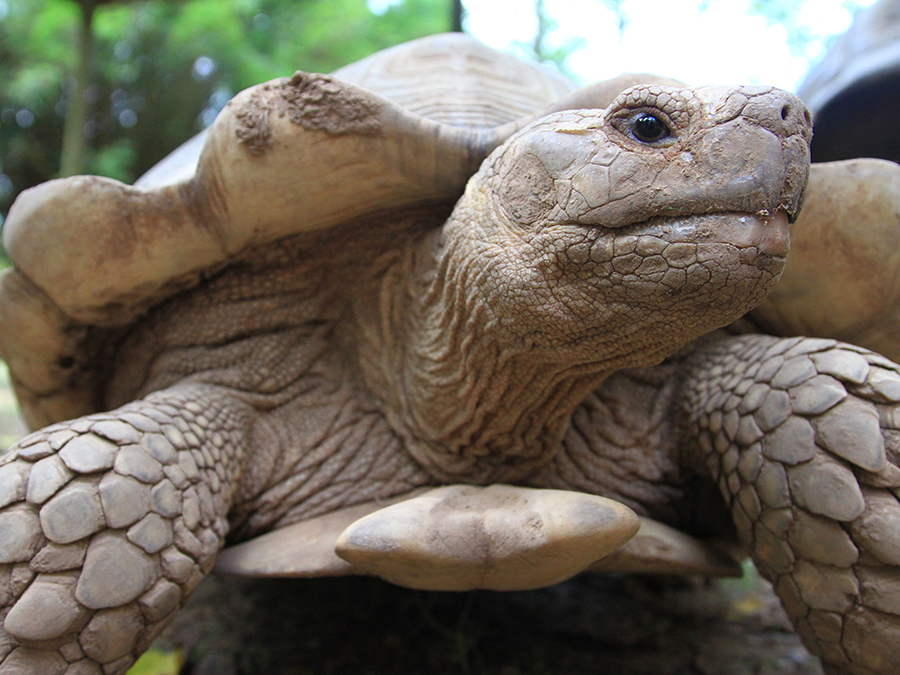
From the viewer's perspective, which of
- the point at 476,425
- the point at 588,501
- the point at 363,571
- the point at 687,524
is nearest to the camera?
the point at 588,501

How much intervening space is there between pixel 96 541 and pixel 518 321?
0.96m

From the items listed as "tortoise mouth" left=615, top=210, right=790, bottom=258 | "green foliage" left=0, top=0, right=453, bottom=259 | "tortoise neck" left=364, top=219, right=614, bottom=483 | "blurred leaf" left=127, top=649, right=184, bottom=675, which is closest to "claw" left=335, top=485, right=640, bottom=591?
"tortoise neck" left=364, top=219, right=614, bottom=483

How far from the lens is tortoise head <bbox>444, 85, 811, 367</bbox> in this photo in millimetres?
993

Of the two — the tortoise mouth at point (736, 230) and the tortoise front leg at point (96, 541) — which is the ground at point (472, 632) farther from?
the tortoise mouth at point (736, 230)

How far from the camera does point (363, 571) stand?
4.84 ft

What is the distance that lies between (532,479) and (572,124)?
98 centimetres

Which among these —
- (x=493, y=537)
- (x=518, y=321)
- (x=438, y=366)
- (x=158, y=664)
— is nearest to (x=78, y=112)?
(x=158, y=664)

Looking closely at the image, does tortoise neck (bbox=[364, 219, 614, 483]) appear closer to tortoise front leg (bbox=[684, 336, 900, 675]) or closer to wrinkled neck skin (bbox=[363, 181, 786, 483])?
wrinkled neck skin (bbox=[363, 181, 786, 483])

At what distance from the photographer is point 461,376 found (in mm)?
1556

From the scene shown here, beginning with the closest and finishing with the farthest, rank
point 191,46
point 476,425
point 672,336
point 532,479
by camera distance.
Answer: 1. point 672,336
2. point 476,425
3. point 532,479
4. point 191,46

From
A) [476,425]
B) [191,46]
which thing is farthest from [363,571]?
[191,46]

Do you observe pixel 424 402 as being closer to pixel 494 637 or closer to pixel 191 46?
pixel 494 637

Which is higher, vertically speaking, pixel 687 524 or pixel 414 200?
pixel 414 200

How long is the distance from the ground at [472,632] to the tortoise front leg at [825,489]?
760mm
